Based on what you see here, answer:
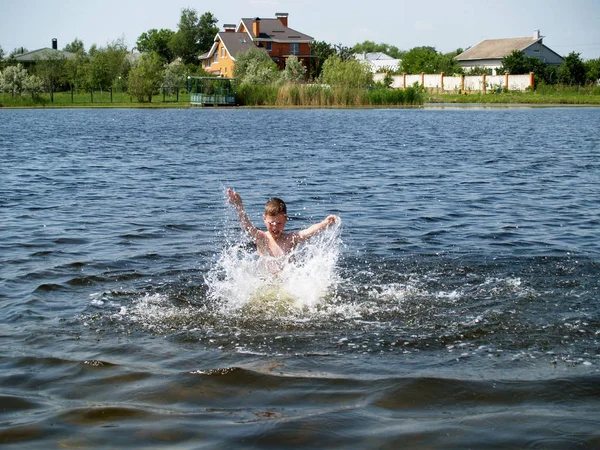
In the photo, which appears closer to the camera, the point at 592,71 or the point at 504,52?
the point at 592,71

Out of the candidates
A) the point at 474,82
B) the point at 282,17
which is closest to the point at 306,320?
the point at 474,82

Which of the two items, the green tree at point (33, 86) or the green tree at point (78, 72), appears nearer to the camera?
the green tree at point (33, 86)

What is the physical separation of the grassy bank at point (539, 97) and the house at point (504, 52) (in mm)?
28241

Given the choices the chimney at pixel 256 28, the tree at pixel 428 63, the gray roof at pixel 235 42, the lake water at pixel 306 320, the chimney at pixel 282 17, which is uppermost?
the chimney at pixel 282 17

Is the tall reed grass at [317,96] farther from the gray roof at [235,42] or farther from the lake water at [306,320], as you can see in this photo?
the lake water at [306,320]

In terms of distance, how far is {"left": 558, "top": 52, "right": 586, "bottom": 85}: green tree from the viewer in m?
81.6

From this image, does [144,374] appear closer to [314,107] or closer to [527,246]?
[527,246]

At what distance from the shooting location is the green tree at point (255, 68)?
7438cm

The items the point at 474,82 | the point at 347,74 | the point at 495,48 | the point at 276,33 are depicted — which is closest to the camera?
the point at 347,74

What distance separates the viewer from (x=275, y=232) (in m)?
8.66

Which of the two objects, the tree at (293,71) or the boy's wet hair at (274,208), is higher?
the tree at (293,71)

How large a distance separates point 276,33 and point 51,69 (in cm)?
3132

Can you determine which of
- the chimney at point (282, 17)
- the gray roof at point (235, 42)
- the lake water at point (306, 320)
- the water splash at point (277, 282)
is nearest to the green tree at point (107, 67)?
the gray roof at point (235, 42)

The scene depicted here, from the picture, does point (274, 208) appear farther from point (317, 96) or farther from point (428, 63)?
point (428, 63)
